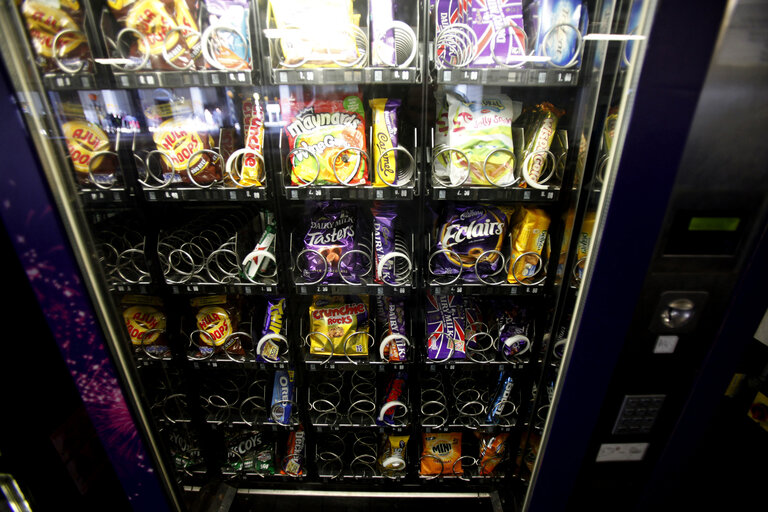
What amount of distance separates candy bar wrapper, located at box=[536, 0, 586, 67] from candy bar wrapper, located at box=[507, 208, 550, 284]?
0.50 meters

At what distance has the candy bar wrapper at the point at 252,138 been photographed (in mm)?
1257

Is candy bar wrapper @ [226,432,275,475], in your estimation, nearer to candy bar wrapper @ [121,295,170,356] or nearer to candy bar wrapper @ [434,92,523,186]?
candy bar wrapper @ [121,295,170,356]

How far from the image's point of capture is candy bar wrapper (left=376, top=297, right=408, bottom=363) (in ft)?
4.75

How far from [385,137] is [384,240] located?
376mm

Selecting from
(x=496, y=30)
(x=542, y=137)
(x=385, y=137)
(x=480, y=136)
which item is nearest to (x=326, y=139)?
(x=385, y=137)

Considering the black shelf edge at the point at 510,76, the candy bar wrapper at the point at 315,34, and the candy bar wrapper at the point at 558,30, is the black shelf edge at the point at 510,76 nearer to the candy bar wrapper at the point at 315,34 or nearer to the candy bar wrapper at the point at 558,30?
the candy bar wrapper at the point at 558,30

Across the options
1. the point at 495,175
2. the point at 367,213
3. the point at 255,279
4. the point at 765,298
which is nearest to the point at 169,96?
the point at 255,279

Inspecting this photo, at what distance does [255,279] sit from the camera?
4.49 feet

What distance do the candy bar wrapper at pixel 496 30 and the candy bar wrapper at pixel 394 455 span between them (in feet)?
5.17

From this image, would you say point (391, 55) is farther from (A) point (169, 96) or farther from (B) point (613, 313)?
(B) point (613, 313)

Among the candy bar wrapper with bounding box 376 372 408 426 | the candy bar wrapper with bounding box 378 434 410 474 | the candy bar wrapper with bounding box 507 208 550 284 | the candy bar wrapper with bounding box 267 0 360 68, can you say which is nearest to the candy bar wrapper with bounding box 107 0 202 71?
the candy bar wrapper with bounding box 267 0 360 68

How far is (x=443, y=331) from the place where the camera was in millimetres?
1460

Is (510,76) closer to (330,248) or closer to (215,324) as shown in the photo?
(330,248)

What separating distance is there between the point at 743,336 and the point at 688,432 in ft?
1.13
